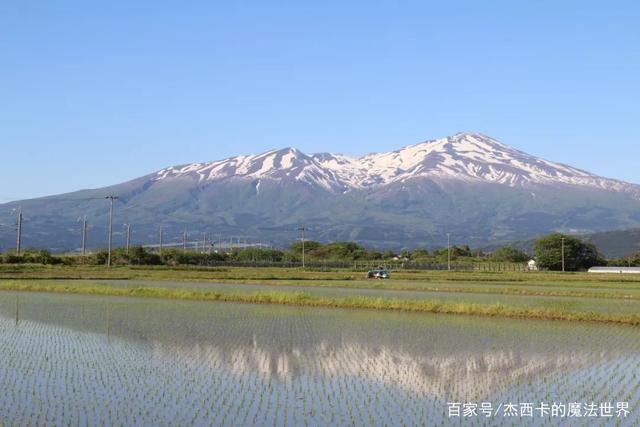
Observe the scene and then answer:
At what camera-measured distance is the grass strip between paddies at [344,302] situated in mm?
20562

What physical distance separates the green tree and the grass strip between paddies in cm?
5033

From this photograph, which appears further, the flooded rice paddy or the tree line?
the tree line

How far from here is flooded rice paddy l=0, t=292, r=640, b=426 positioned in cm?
894

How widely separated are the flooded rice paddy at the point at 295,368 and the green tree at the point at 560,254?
53.2m

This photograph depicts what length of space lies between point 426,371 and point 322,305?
457 inches

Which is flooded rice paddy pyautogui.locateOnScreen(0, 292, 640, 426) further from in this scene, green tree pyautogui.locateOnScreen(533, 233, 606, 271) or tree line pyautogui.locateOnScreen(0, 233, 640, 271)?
green tree pyautogui.locateOnScreen(533, 233, 606, 271)

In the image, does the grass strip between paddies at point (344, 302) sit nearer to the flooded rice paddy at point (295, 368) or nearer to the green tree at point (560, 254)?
the flooded rice paddy at point (295, 368)

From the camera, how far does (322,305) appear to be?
23469mm

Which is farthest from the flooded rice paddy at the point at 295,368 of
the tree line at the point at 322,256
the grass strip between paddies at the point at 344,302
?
the tree line at the point at 322,256

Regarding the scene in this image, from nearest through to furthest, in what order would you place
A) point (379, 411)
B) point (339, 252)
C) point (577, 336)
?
point (379, 411) → point (577, 336) → point (339, 252)

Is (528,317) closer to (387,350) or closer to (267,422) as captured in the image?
(387,350)

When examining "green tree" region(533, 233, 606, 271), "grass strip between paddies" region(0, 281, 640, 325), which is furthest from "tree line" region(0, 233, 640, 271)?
"grass strip between paddies" region(0, 281, 640, 325)

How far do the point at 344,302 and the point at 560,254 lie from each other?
171 ft

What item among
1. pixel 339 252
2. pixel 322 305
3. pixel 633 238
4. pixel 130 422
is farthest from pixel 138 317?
pixel 633 238
